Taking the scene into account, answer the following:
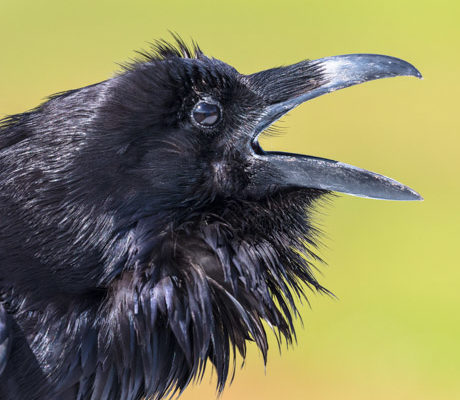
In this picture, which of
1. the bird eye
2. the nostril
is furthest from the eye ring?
the nostril

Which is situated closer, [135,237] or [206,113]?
[135,237]

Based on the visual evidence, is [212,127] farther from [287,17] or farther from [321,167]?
[287,17]

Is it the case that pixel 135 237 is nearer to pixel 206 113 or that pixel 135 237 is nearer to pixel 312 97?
pixel 206 113

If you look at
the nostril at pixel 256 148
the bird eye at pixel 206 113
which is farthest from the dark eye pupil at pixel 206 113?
the nostril at pixel 256 148

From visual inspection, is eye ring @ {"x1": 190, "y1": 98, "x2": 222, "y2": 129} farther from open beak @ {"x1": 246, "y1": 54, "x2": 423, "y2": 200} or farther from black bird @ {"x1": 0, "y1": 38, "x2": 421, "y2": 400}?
open beak @ {"x1": 246, "y1": 54, "x2": 423, "y2": 200}

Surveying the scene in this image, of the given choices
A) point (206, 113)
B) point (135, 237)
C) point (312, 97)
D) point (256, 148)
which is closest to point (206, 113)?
point (206, 113)

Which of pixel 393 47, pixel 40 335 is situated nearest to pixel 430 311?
pixel 393 47

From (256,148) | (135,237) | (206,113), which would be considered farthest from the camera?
(256,148)
